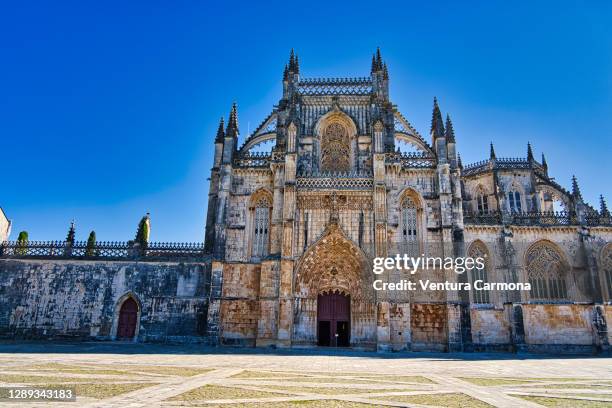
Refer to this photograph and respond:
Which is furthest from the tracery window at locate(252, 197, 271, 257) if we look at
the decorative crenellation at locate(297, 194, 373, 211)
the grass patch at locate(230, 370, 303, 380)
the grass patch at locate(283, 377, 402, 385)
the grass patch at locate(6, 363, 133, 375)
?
the grass patch at locate(283, 377, 402, 385)

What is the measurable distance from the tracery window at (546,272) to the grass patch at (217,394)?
89.1ft

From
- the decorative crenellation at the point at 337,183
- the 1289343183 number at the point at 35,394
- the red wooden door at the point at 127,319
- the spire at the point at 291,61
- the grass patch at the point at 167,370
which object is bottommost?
the grass patch at the point at 167,370

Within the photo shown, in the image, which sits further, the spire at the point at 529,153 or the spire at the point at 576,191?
the spire at the point at 529,153

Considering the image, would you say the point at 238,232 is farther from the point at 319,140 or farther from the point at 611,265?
the point at 611,265

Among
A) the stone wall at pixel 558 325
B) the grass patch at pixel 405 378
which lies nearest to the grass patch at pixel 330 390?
the grass patch at pixel 405 378

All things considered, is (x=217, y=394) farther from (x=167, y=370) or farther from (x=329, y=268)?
(x=329, y=268)

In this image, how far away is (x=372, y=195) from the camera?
28062 mm

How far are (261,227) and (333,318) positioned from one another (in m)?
7.92

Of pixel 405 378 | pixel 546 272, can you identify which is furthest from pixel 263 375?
pixel 546 272

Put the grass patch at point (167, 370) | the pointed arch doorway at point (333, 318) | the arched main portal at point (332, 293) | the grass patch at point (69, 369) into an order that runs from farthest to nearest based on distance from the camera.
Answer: the pointed arch doorway at point (333, 318) < the arched main portal at point (332, 293) < the grass patch at point (167, 370) < the grass patch at point (69, 369)

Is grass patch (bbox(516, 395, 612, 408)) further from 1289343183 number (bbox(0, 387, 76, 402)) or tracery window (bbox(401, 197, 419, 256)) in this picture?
tracery window (bbox(401, 197, 419, 256))

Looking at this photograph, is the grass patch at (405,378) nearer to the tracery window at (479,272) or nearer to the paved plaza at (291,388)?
the paved plaza at (291,388)

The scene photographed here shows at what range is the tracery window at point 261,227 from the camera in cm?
2822

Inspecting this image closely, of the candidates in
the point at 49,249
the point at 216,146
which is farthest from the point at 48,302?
the point at 216,146
